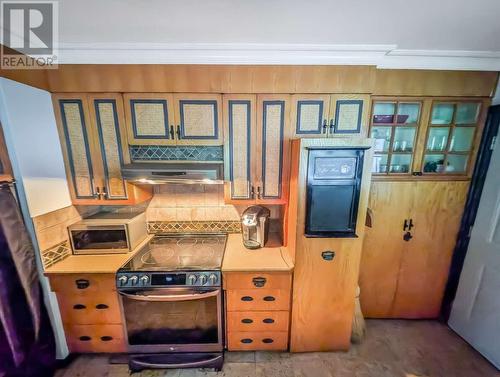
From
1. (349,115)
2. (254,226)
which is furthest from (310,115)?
(254,226)

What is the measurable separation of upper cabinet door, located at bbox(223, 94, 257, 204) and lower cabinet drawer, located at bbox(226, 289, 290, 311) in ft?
2.50

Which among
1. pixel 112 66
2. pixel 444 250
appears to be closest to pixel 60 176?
pixel 112 66

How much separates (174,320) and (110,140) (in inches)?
60.9

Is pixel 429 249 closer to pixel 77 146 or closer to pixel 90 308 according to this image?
pixel 90 308

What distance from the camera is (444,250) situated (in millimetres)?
1984

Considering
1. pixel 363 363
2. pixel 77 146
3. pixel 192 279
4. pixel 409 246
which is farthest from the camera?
pixel 409 246

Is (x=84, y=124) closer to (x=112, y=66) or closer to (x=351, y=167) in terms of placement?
(x=112, y=66)

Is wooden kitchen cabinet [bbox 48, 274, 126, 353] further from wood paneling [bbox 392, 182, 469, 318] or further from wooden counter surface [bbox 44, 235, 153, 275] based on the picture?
wood paneling [bbox 392, 182, 469, 318]

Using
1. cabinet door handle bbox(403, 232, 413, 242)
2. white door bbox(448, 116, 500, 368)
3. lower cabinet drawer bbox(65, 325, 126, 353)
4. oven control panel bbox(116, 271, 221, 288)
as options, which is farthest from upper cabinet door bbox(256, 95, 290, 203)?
white door bbox(448, 116, 500, 368)

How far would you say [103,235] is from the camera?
1759mm

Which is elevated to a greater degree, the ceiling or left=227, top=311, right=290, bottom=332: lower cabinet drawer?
the ceiling

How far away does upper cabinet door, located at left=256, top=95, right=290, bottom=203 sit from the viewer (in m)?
1.62

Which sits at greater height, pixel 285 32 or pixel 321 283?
pixel 285 32

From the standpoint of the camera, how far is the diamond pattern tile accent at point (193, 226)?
2143mm
